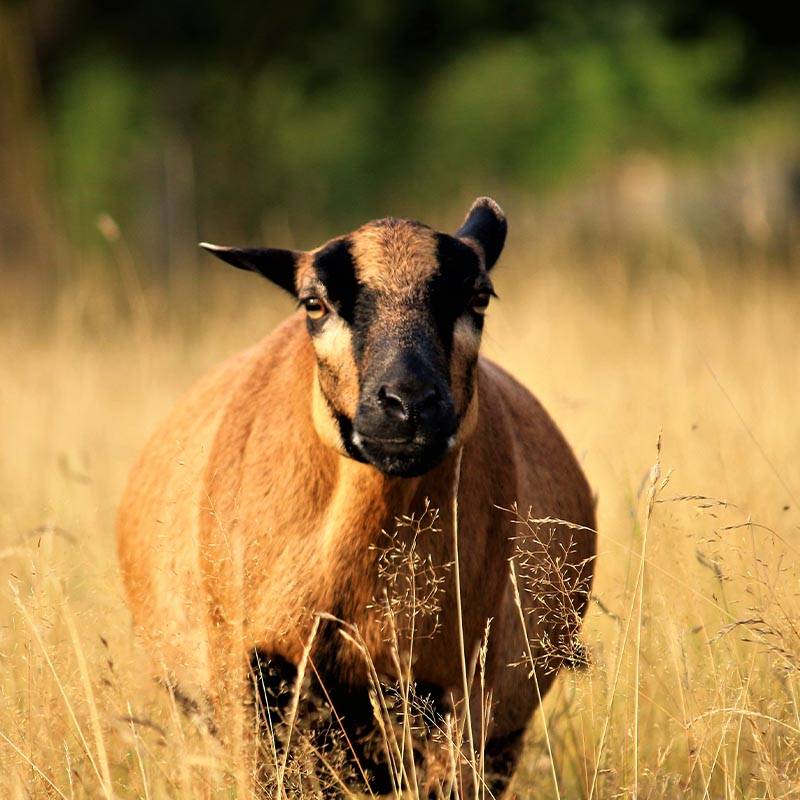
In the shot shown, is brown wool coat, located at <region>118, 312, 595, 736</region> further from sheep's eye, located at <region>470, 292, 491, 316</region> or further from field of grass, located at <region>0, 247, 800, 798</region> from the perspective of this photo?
sheep's eye, located at <region>470, 292, 491, 316</region>

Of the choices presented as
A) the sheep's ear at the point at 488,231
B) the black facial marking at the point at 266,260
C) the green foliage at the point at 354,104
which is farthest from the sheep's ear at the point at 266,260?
the green foliage at the point at 354,104

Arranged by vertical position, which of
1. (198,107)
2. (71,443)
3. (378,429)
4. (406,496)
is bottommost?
(71,443)

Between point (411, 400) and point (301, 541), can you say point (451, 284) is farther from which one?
point (301, 541)

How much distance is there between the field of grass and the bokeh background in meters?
0.05

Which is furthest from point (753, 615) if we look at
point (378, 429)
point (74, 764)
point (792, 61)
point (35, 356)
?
point (792, 61)

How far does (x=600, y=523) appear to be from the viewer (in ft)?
22.6

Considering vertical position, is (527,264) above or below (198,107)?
below

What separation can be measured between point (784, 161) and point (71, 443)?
41.4ft

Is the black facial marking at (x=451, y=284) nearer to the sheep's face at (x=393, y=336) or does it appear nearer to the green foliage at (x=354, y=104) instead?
the sheep's face at (x=393, y=336)

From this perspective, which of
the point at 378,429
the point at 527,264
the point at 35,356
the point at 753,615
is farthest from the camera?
the point at 527,264

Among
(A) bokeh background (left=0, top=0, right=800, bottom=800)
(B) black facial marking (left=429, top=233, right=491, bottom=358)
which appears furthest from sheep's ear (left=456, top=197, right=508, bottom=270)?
(A) bokeh background (left=0, top=0, right=800, bottom=800)

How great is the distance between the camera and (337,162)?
22.9 m

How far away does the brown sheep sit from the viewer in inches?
164

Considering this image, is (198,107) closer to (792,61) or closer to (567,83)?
(567,83)
